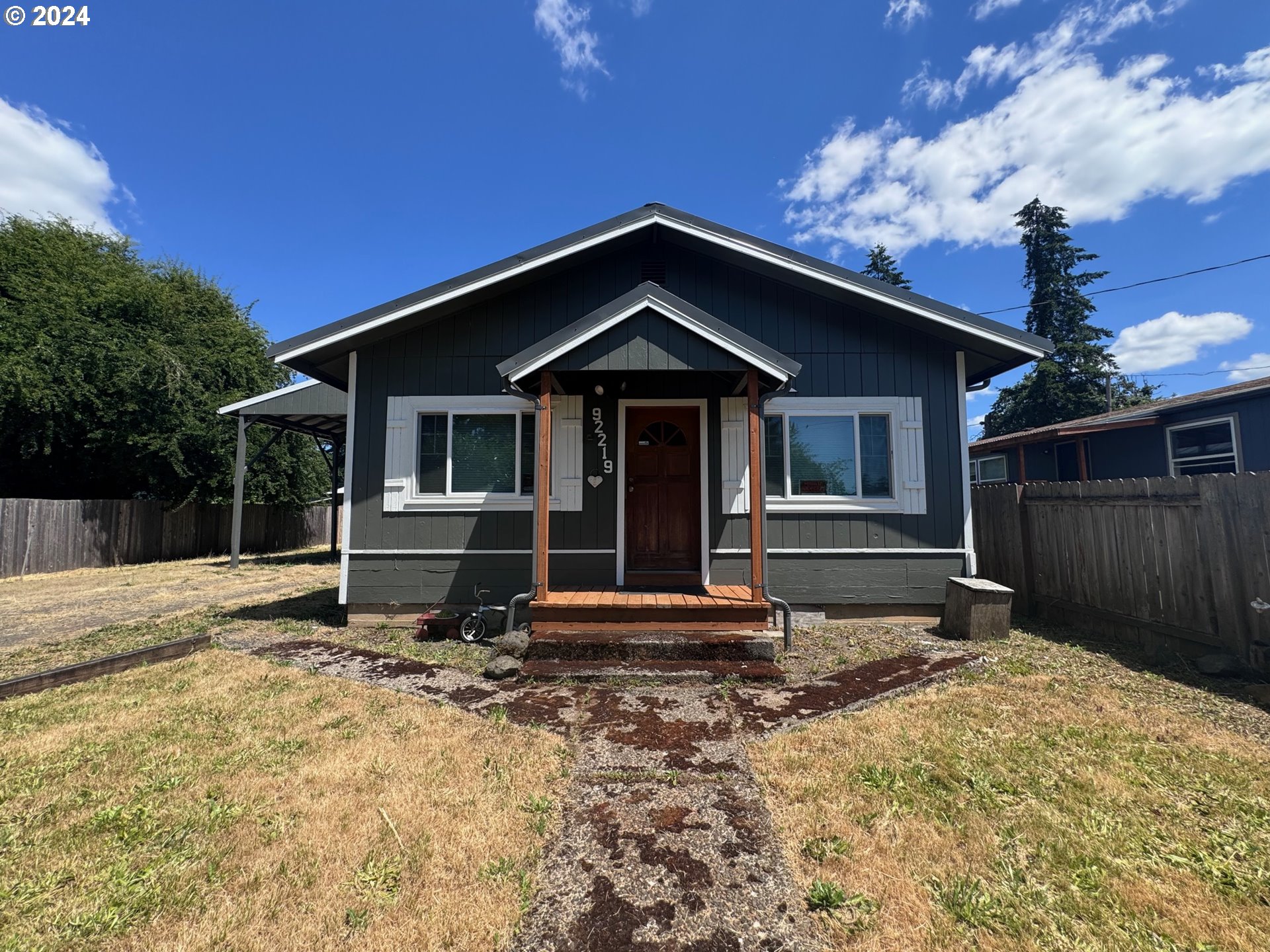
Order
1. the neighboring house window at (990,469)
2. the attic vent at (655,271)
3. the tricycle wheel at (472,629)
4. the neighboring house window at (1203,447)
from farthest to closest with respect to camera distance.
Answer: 1. the neighboring house window at (990,469)
2. the neighboring house window at (1203,447)
3. the attic vent at (655,271)
4. the tricycle wheel at (472,629)

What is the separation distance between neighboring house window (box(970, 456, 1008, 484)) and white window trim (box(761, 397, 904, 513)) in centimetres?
1167

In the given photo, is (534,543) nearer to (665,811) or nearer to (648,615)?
(648,615)

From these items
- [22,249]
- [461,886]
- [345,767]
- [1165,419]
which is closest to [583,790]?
[461,886]

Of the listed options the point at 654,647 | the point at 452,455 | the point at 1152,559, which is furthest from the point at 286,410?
the point at 1152,559

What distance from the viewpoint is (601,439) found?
6.75 meters

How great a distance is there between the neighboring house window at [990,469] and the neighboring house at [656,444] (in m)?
11.7

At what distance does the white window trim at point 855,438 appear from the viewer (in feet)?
22.0

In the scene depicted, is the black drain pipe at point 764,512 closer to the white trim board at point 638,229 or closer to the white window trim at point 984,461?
the white trim board at point 638,229

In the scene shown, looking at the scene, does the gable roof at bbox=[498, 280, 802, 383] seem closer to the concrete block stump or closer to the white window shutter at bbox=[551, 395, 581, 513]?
the white window shutter at bbox=[551, 395, 581, 513]

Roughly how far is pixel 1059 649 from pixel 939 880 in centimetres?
440

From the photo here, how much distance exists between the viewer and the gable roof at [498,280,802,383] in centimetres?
530

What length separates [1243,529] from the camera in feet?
14.9

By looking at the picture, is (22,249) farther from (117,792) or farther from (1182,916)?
(1182,916)

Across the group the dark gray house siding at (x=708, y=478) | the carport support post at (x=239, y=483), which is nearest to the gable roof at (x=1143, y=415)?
the dark gray house siding at (x=708, y=478)
